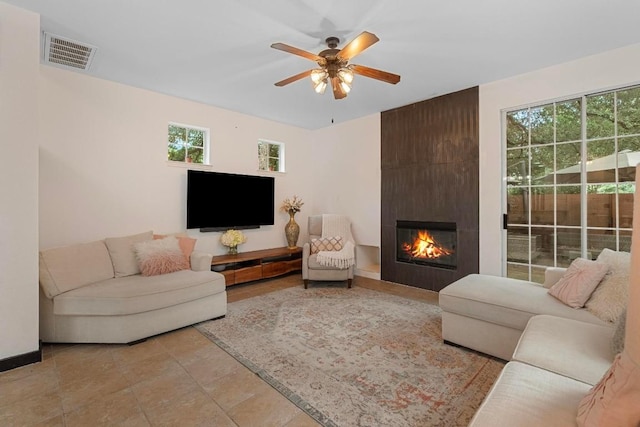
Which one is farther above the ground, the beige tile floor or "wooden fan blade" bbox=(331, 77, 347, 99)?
"wooden fan blade" bbox=(331, 77, 347, 99)

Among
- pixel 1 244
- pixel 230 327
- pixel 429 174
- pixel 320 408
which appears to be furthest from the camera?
pixel 429 174

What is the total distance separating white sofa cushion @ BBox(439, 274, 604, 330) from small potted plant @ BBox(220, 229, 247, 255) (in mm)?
3040

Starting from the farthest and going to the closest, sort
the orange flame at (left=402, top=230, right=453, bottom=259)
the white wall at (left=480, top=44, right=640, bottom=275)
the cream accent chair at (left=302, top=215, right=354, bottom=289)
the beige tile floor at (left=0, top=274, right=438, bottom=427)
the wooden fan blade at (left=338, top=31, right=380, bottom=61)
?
the cream accent chair at (left=302, top=215, right=354, bottom=289) → the orange flame at (left=402, top=230, right=453, bottom=259) → the white wall at (left=480, top=44, right=640, bottom=275) → the wooden fan blade at (left=338, top=31, right=380, bottom=61) → the beige tile floor at (left=0, top=274, right=438, bottom=427)

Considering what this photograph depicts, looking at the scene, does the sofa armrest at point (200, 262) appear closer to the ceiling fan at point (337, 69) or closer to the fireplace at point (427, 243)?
the ceiling fan at point (337, 69)

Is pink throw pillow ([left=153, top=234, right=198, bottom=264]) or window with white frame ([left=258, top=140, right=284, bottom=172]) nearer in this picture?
pink throw pillow ([left=153, top=234, right=198, bottom=264])

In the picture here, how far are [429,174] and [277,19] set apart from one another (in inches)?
110

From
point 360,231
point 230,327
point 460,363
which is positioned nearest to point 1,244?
point 230,327

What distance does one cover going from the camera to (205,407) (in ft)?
5.70

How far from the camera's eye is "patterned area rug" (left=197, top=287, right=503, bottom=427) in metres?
1.72

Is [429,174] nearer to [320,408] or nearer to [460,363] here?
[460,363]

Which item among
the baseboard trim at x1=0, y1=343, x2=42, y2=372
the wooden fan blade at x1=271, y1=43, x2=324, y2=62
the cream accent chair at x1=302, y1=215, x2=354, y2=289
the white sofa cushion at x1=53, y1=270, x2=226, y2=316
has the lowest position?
the baseboard trim at x1=0, y1=343, x2=42, y2=372

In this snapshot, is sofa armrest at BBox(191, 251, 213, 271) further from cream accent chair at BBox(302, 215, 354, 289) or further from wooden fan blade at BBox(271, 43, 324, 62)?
wooden fan blade at BBox(271, 43, 324, 62)

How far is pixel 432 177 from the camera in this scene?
4.09m

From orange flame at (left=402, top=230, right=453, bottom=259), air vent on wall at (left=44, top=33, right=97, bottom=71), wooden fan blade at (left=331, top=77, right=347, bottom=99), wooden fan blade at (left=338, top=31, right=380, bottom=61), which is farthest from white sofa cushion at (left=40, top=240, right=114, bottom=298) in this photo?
orange flame at (left=402, top=230, right=453, bottom=259)
